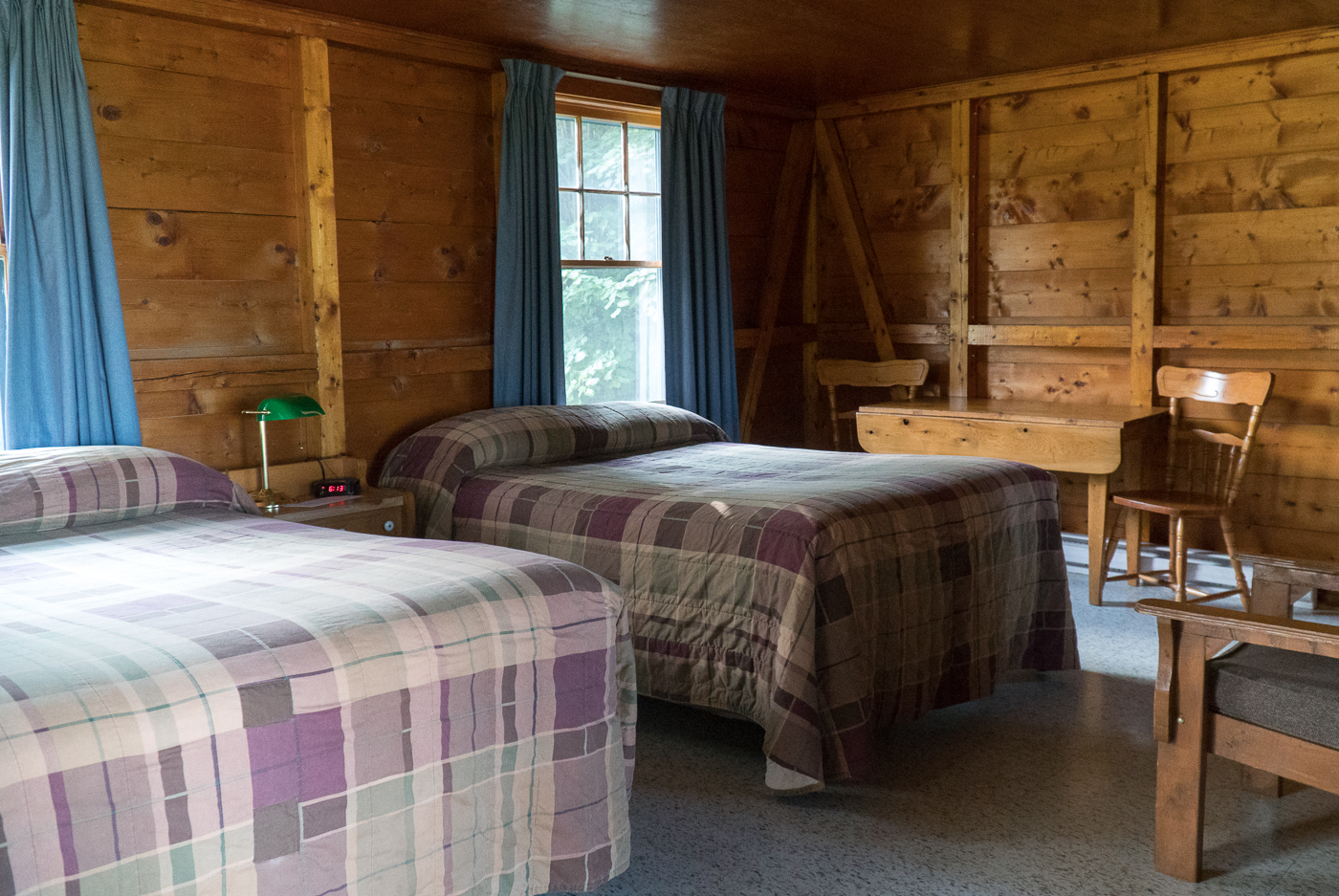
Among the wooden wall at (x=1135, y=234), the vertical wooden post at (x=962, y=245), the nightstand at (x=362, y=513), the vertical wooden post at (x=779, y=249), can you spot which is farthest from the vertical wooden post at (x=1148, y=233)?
the nightstand at (x=362, y=513)

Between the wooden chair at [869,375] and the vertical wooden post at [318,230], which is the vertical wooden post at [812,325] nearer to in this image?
the wooden chair at [869,375]

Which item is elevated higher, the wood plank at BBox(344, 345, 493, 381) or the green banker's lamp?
the wood plank at BBox(344, 345, 493, 381)

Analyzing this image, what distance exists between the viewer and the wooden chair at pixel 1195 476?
161 inches

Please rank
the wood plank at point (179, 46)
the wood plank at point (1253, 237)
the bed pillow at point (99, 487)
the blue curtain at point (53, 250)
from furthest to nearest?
the wood plank at point (1253, 237), the wood plank at point (179, 46), the blue curtain at point (53, 250), the bed pillow at point (99, 487)

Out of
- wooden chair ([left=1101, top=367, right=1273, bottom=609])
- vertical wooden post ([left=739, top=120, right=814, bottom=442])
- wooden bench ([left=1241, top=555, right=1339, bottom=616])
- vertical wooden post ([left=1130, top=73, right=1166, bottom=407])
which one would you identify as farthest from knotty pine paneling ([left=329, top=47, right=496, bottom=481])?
wooden bench ([left=1241, top=555, right=1339, bottom=616])

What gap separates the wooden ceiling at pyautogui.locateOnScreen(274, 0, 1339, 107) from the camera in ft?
12.3

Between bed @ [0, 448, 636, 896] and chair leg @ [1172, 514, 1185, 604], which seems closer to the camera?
bed @ [0, 448, 636, 896]

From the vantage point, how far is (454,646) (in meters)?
1.87

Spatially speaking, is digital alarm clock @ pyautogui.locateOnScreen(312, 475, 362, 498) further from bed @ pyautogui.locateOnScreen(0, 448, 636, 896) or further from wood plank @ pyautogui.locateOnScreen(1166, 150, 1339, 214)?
wood plank @ pyautogui.locateOnScreen(1166, 150, 1339, 214)

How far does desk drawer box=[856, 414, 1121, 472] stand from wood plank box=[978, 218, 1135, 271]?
974 mm

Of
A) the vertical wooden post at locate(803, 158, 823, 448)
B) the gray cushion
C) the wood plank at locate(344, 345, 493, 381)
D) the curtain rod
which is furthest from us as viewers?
the vertical wooden post at locate(803, 158, 823, 448)

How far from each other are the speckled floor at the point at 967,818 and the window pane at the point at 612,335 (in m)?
1.96

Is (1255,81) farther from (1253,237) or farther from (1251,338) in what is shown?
(1251,338)

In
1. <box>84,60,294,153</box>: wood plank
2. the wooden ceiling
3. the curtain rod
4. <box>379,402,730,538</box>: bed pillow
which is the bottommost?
<box>379,402,730,538</box>: bed pillow
